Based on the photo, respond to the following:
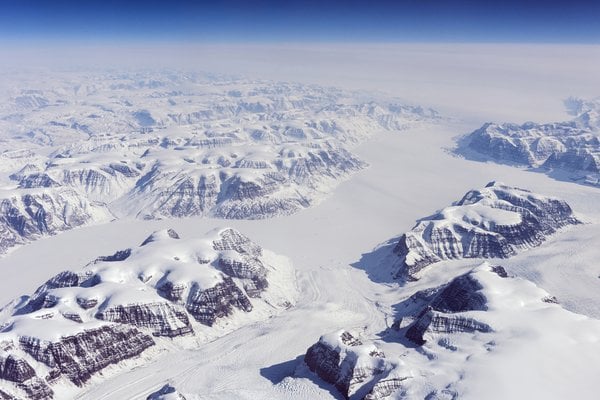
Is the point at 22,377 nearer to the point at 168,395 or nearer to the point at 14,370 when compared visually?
the point at 14,370

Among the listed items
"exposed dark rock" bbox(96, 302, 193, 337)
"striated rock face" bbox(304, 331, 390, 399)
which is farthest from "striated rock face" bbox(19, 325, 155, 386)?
"striated rock face" bbox(304, 331, 390, 399)

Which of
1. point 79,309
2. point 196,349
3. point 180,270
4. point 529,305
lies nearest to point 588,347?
point 529,305

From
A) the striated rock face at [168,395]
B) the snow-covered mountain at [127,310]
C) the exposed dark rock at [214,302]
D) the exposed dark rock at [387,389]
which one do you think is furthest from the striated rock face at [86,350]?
the exposed dark rock at [387,389]

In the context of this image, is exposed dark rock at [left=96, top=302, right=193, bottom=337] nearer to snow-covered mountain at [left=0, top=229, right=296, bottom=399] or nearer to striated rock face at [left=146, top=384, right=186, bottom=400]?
snow-covered mountain at [left=0, top=229, right=296, bottom=399]

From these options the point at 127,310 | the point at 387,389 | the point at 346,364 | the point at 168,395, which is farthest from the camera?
the point at 127,310

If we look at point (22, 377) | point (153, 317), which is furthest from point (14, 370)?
point (153, 317)

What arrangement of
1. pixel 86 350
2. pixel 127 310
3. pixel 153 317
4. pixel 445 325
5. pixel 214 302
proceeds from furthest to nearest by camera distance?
pixel 214 302, pixel 153 317, pixel 127 310, pixel 86 350, pixel 445 325

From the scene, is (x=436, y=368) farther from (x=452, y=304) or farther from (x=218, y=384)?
(x=218, y=384)
